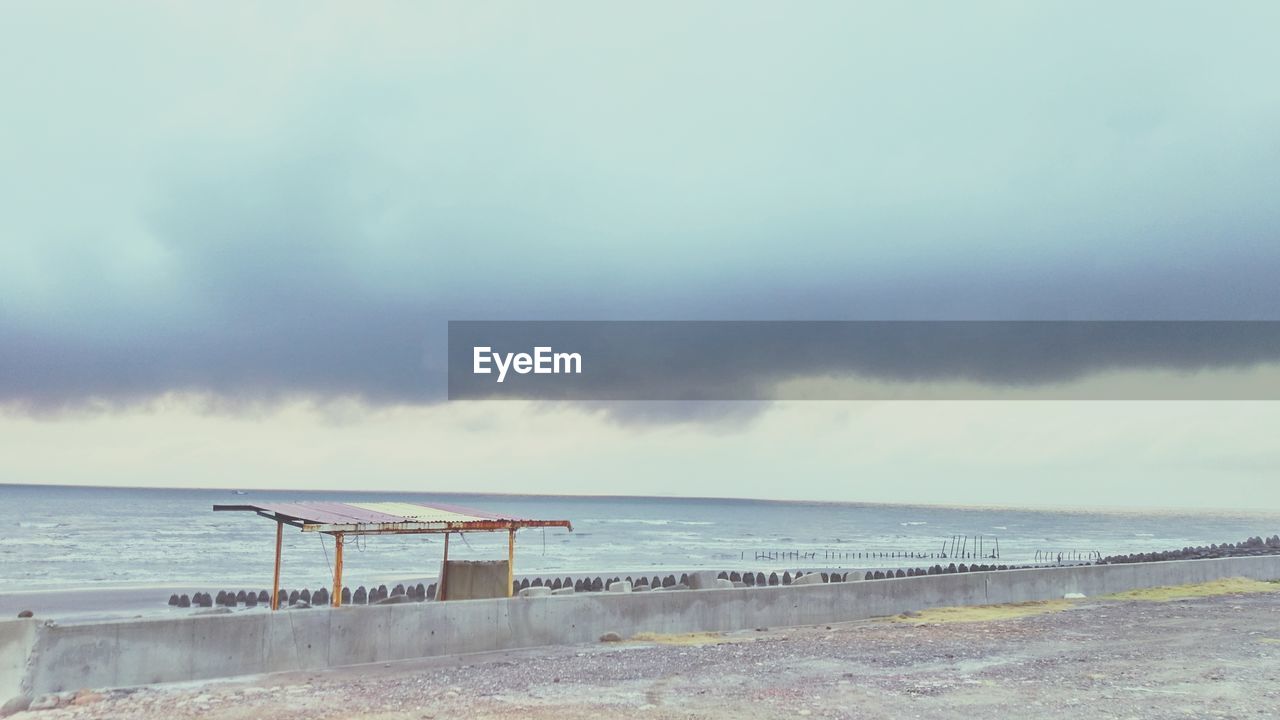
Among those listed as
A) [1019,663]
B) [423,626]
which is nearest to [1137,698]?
[1019,663]

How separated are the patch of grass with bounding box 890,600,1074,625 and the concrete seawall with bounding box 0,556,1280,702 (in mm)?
256

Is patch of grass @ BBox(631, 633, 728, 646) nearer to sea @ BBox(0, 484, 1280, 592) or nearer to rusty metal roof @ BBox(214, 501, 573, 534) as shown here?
rusty metal roof @ BBox(214, 501, 573, 534)

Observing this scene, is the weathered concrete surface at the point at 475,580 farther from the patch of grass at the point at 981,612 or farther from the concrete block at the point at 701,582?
the patch of grass at the point at 981,612

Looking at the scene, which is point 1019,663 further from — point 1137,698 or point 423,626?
point 423,626

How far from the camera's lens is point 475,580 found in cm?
1745

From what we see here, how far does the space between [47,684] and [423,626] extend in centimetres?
482

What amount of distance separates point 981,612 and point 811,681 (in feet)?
31.6

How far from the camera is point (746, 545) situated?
89312 millimetres

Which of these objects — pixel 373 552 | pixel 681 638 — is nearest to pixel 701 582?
pixel 681 638

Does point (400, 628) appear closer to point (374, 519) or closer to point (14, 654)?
point (374, 519)

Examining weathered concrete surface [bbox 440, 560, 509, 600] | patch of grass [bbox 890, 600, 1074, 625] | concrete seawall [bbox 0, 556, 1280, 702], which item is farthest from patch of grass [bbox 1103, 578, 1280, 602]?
weathered concrete surface [bbox 440, 560, 509, 600]

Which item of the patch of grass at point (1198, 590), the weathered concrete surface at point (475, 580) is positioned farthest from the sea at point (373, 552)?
the patch of grass at point (1198, 590)

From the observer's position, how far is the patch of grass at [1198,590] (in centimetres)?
Result: 2373

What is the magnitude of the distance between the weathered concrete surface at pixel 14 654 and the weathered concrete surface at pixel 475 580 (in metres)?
7.06
